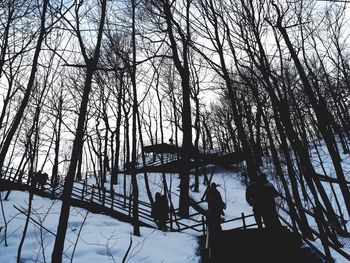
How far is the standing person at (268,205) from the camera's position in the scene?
6957 millimetres

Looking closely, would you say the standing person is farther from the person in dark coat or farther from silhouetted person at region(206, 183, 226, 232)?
silhouetted person at region(206, 183, 226, 232)

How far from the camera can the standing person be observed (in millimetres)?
6957

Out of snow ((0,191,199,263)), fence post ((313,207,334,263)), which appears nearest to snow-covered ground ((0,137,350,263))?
snow ((0,191,199,263))


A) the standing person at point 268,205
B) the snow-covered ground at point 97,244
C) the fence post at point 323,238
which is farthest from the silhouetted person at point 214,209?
the fence post at point 323,238

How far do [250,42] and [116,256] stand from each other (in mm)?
8372

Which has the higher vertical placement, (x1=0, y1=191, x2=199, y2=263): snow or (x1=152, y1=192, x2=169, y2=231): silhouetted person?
(x1=152, y1=192, x2=169, y2=231): silhouetted person

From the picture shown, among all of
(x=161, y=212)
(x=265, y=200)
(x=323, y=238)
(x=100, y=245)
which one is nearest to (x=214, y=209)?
(x=265, y=200)

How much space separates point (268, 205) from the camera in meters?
7.02

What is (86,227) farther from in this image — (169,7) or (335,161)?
(169,7)

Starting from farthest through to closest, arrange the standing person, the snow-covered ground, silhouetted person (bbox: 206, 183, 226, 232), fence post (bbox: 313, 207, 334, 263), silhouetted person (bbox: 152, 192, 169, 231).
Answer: silhouetted person (bbox: 152, 192, 169, 231), silhouetted person (bbox: 206, 183, 226, 232), the standing person, the snow-covered ground, fence post (bbox: 313, 207, 334, 263)

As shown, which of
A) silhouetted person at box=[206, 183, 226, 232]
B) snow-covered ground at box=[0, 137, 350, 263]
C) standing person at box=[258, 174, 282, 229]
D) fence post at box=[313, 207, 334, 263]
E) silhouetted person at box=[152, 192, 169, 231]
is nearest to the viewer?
fence post at box=[313, 207, 334, 263]

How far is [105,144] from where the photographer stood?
1016 inches

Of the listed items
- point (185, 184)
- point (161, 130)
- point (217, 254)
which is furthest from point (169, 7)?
point (161, 130)

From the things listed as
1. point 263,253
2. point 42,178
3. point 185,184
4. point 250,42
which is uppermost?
point 250,42
